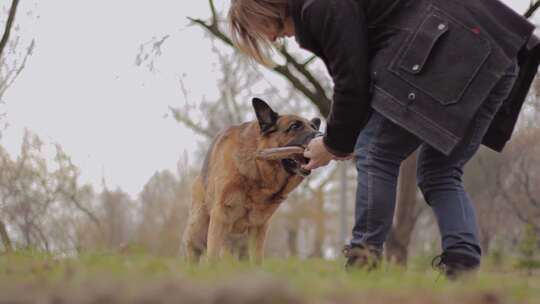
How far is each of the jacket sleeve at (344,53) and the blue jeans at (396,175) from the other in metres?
0.14

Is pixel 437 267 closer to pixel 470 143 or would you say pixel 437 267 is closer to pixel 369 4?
pixel 470 143

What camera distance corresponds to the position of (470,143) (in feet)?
13.5

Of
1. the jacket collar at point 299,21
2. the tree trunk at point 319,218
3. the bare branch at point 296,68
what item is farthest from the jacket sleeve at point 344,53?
the tree trunk at point 319,218

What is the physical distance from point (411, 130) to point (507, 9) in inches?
36.1

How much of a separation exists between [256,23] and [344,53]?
787mm

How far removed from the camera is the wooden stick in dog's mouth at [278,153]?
639 centimetres

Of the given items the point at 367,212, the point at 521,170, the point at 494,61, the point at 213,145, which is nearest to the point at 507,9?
the point at 494,61

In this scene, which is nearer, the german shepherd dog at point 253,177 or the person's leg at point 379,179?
the person's leg at point 379,179

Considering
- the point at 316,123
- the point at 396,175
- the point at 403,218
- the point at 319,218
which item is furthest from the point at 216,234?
the point at 319,218

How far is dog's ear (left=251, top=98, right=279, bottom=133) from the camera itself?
6953mm

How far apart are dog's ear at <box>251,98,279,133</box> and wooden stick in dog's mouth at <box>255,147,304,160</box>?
32cm

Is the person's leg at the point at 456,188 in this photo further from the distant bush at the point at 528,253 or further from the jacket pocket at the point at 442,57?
the distant bush at the point at 528,253

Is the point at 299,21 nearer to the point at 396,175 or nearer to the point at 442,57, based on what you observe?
the point at 442,57

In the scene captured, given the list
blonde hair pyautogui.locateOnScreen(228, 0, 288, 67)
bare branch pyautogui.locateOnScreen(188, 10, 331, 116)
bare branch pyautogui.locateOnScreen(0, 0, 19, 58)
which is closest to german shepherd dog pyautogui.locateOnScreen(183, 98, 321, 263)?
blonde hair pyautogui.locateOnScreen(228, 0, 288, 67)
